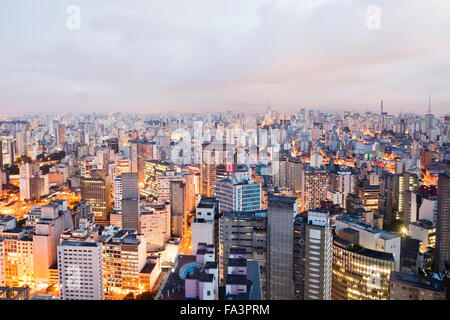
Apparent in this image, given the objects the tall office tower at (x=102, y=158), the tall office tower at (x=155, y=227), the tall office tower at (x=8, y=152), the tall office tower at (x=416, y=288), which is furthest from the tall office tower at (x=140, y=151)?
the tall office tower at (x=416, y=288)

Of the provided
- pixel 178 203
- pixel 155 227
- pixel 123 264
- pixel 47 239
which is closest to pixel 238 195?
pixel 155 227

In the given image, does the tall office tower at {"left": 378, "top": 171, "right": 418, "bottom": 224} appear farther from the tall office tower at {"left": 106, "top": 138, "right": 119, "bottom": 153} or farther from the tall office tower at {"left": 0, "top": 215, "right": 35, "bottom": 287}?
the tall office tower at {"left": 106, "top": 138, "right": 119, "bottom": 153}

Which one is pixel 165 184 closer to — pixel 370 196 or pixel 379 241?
pixel 370 196

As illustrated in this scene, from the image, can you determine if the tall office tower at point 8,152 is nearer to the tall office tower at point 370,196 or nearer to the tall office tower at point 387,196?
the tall office tower at point 370,196

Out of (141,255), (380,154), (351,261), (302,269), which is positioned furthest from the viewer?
(380,154)
